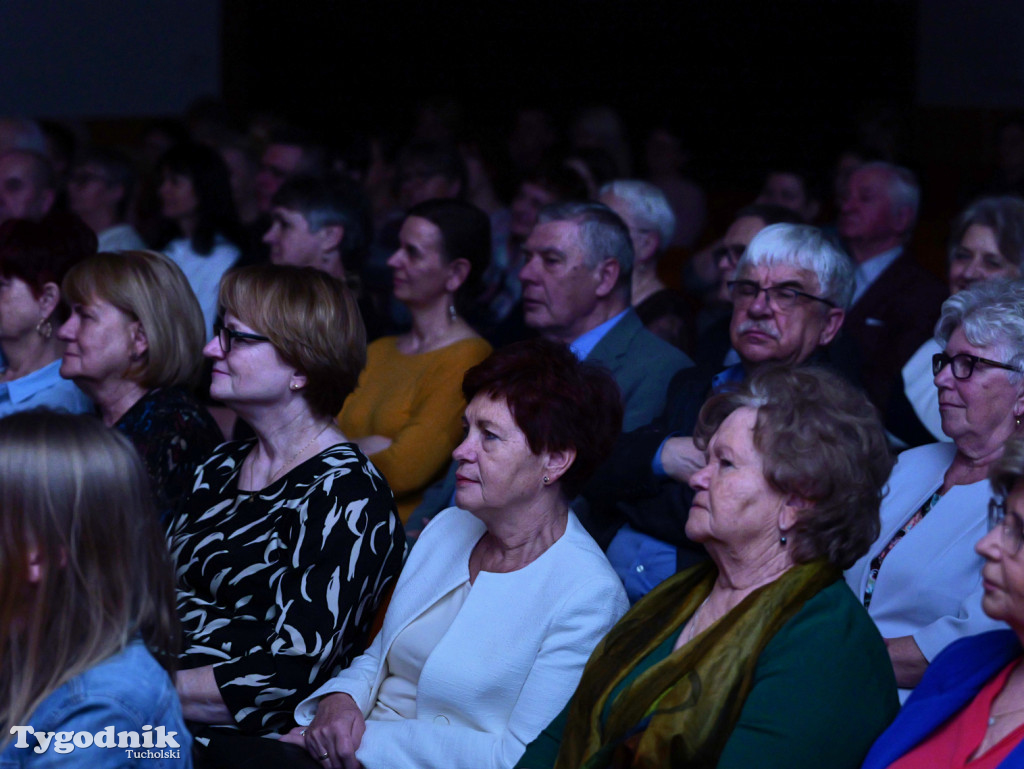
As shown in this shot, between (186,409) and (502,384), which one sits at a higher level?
(502,384)

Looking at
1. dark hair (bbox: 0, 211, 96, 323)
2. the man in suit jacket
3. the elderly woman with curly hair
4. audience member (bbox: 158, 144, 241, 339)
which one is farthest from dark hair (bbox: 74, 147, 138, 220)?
the elderly woman with curly hair

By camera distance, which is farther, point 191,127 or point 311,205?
point 191,127

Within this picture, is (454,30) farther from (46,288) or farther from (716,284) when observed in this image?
(46,288)

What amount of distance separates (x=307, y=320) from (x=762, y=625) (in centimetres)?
123

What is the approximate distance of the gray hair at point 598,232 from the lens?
356 centimetres

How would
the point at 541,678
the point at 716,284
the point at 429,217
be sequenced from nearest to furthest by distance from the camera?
the point at 541,678 < the point at 429,217 < the point at 716,284

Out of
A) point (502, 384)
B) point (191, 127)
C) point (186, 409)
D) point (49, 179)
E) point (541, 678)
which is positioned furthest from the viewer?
point (191, 127)

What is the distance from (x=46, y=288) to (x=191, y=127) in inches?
168

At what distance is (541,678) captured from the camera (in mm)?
2156

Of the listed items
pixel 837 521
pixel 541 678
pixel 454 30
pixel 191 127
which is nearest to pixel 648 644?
pixel 541 678

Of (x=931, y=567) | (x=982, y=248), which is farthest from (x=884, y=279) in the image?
(x=931, y=567)

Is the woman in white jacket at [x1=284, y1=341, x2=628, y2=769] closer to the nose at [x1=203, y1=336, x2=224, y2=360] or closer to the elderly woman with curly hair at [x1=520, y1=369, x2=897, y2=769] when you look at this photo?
the elderly woman with curly hair at [x1=520, y1=369, x2=897, y2=769]

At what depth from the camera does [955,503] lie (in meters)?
2.35

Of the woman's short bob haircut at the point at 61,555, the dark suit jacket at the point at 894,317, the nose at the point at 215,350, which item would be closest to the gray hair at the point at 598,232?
the dark suit jacket at the point at 894,317
